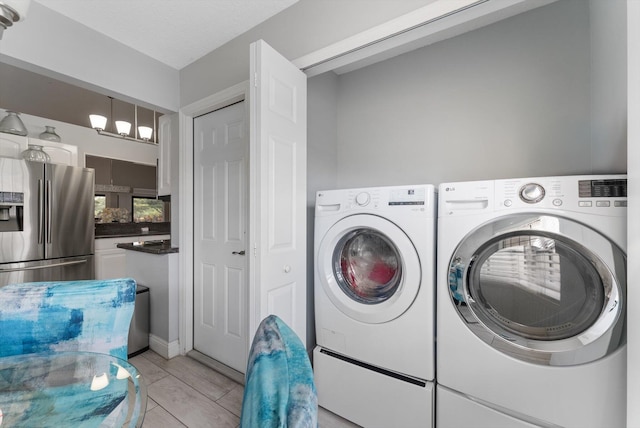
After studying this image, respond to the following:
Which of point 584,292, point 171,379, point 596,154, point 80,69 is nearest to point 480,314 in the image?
point 584,292

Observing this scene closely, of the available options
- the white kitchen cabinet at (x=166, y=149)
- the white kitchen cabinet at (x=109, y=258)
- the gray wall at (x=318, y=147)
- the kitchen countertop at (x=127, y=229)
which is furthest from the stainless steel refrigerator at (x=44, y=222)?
the gray wall at (x=318, y=147)

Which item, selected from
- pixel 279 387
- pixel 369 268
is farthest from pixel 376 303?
pixel 279 387

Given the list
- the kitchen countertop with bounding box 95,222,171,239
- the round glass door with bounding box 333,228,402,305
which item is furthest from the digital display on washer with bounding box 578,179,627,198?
the kitchen countertop with bounding box 95,222,171,239

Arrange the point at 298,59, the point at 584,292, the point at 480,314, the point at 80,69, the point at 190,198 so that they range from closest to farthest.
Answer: the point at 584,292 → the point at 480,314 → the point at 298,59 → the point at 80,69 → the point at 190,198

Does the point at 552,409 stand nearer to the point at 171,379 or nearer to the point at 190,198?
the point at 171,379

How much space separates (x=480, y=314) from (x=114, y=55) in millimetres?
2879

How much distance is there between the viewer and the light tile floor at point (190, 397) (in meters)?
1.60

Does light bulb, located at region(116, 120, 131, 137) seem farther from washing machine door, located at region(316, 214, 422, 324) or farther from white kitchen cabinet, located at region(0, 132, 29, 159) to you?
washing machine door, located at region(316, 214, 422, 324)

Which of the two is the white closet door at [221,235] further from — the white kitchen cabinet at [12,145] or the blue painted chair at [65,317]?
the white kitchen cabinet at [12,145]

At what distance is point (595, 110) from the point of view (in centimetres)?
152

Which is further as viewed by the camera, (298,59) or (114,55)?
(114,55)

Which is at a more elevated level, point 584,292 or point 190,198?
point 190,198

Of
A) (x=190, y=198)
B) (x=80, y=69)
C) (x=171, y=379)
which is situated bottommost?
(x=171, y=379)

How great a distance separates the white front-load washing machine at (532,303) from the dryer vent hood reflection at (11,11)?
6.39 ft
